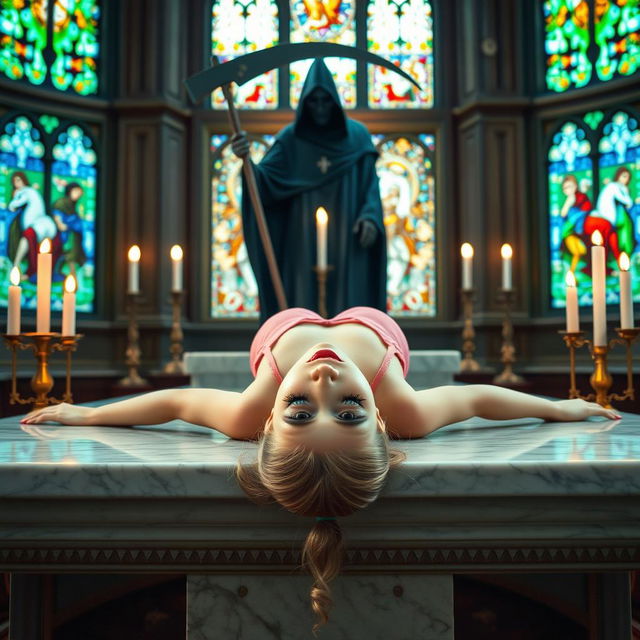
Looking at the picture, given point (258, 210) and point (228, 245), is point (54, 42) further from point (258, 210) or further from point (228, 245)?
point (258, 210)

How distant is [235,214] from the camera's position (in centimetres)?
652

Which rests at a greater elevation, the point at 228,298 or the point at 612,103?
the point at 612,103

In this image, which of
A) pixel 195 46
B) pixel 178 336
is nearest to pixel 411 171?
pixel 195 46

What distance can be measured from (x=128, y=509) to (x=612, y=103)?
568cm

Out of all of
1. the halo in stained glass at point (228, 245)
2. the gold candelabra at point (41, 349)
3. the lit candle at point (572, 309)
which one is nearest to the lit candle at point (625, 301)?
the lit candle at point (572, 309)

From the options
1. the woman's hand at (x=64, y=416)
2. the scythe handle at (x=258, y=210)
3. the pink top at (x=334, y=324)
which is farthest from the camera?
the scythe handle at (x=258, y=210)

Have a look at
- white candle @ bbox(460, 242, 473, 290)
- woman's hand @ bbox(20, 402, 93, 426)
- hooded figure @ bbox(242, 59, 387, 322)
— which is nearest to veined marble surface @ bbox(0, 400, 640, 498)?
woman's hand @ bbox(20, 402, 93, 426)

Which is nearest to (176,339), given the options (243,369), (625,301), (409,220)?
(243,369)

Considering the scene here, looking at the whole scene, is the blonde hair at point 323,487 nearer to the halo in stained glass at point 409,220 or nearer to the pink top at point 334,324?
the pink top at point 334,324

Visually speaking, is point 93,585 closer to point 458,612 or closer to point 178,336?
point 458,612

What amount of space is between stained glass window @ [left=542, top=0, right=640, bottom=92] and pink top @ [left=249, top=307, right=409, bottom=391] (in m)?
4.67

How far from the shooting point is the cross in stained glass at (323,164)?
12.5ft

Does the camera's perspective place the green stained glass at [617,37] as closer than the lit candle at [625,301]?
No

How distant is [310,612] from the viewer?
133 cm
